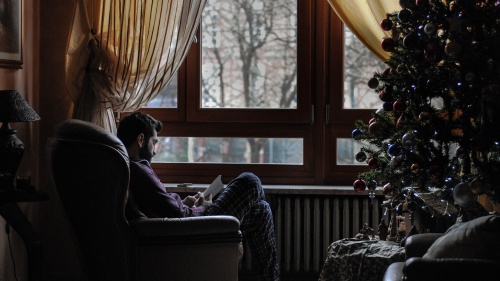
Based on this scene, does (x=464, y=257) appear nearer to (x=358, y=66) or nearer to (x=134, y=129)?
(x=134, y=129)

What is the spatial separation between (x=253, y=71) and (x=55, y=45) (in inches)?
46.7

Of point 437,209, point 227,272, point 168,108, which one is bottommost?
point 227,272

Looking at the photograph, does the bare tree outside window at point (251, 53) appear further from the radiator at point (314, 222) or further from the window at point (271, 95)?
the radiator at point (314, 222)

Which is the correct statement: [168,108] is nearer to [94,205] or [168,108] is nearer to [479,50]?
[94,205]

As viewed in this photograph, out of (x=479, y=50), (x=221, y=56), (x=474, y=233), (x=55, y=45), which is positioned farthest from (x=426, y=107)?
(x=55, y=45)

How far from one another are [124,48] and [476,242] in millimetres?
2650

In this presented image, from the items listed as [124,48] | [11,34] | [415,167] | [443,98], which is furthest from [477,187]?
[11,34]

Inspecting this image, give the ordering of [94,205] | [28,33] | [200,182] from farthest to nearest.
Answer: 1. [200,182]
2. [28,33]
3. [94,205]

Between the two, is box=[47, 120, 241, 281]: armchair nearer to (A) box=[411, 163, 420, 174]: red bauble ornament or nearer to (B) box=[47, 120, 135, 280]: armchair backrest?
(B) box=[47, 120, 135, 280]: armchair backrest

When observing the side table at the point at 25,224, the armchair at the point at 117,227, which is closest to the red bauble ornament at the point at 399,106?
the armchair at the point at 117,227

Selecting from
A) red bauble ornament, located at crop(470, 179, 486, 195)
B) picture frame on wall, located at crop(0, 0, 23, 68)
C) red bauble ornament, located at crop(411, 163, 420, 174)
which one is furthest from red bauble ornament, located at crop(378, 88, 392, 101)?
picture frame on wall, located at crop(0, 0, 23, 68)

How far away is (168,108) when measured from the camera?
16.8ft

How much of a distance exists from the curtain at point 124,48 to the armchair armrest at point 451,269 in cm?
247

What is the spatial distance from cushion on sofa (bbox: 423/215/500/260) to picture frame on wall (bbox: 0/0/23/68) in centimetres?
262
